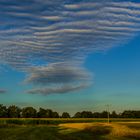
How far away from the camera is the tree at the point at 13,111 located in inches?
7628

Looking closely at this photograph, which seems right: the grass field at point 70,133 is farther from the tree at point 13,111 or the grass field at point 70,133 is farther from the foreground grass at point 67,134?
the tree at point 13,111

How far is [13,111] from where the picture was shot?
196 metres

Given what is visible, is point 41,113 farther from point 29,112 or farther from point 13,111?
point 13,111

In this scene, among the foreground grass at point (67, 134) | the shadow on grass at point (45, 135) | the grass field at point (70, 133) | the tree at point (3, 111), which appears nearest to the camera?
the shadow on grass at point (45, 135)

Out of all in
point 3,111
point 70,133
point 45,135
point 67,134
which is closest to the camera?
point 45,135

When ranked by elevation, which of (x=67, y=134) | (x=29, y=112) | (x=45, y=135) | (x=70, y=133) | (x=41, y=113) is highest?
(x=29, y=112)

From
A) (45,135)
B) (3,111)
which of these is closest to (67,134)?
(45,135)

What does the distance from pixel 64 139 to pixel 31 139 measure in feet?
11.5

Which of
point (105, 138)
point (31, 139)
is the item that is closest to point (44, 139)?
point (31, 139)

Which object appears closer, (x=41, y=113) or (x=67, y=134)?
(x=67, y=134)

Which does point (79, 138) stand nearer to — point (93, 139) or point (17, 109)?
point (93, 139)

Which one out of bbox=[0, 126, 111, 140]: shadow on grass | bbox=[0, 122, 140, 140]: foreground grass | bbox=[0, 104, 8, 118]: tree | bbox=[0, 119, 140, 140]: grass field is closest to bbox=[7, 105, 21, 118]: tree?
bbox=[0, 104, 8, 118]: tree

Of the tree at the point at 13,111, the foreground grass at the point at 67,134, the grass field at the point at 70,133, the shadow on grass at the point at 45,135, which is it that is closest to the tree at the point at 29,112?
the tree at the point at 13,111

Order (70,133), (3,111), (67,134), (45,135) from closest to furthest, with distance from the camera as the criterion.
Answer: (45,135), (67,134), (70,133), (3,111)
